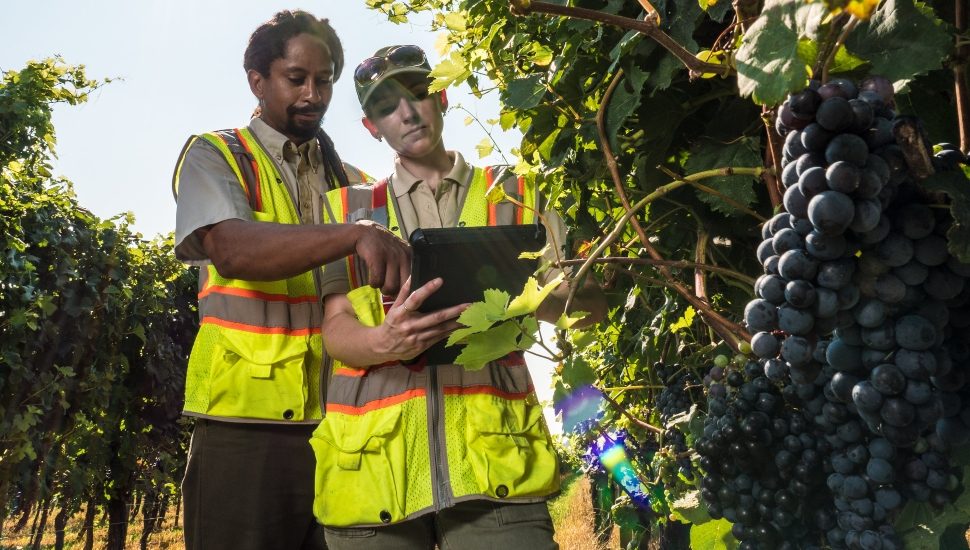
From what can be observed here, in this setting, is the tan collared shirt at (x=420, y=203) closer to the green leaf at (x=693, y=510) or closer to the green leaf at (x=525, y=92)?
the green leaf at (x=525, y=92)

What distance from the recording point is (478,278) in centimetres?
181

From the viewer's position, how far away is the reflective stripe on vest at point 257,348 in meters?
2.53

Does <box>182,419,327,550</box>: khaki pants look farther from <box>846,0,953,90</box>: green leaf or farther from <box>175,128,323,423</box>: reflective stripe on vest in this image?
<box>846,0,953,90</box>: green leaf

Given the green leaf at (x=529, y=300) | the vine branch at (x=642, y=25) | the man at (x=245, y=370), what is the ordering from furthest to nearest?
the man at (x=245, y=370) < the green leaf at (x=529, y=300) < the vine branch at (x=642, y=25)

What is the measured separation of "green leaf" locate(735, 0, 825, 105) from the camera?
0.78 metres

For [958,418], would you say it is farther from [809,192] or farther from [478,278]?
[478,278]

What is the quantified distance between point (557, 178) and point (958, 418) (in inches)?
37.5

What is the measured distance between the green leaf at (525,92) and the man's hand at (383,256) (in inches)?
22.7

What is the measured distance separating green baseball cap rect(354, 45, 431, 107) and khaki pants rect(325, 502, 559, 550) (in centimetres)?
101

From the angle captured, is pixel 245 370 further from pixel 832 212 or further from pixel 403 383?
pixel 832 212

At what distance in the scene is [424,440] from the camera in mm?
1945

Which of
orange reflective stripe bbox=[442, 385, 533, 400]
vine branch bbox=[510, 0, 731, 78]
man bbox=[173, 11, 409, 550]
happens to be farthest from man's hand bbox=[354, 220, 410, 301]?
vine branch bbox=[510, 0, 731, 78]

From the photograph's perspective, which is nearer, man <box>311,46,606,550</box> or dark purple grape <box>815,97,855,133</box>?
dark purple grape <box>815,97,855,133</box>

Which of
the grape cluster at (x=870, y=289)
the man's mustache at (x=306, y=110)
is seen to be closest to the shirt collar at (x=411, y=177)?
the man's mustache at (x=306, y=110)
